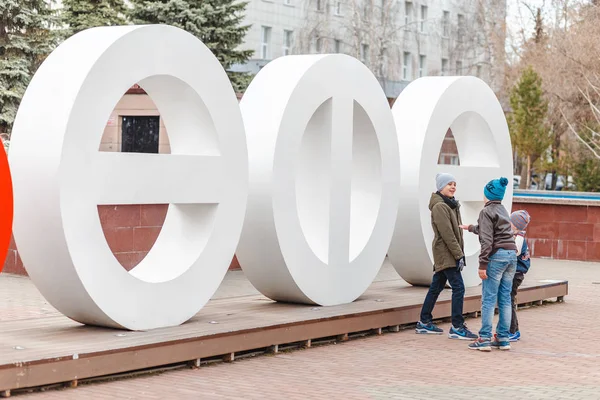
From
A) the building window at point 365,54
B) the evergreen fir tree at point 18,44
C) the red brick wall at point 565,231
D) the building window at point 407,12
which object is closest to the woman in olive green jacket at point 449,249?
the red brick wall at point 565,231

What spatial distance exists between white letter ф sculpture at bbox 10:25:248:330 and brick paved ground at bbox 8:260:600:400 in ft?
3.41

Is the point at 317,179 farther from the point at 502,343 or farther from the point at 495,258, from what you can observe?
the point at 502,343

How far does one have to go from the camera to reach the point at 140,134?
86.2 ft

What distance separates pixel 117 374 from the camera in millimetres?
9945

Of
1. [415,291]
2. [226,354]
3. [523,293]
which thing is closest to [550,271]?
[523,293]

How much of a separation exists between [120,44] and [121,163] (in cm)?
112

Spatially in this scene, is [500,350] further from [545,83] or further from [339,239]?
[545,83]

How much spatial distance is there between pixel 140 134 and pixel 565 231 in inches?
391

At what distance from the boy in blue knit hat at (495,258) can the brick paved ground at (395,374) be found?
13.0 inches

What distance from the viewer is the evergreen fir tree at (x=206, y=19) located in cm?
3394

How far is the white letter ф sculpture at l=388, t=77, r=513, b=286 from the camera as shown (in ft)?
50.8

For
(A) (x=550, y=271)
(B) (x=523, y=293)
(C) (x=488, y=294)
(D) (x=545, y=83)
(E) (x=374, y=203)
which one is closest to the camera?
(C) (x=488, y=294)

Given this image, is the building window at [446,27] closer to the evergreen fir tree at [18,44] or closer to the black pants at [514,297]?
the evergreen fir tree at [18,44]

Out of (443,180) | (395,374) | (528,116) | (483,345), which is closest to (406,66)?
(528,116)
